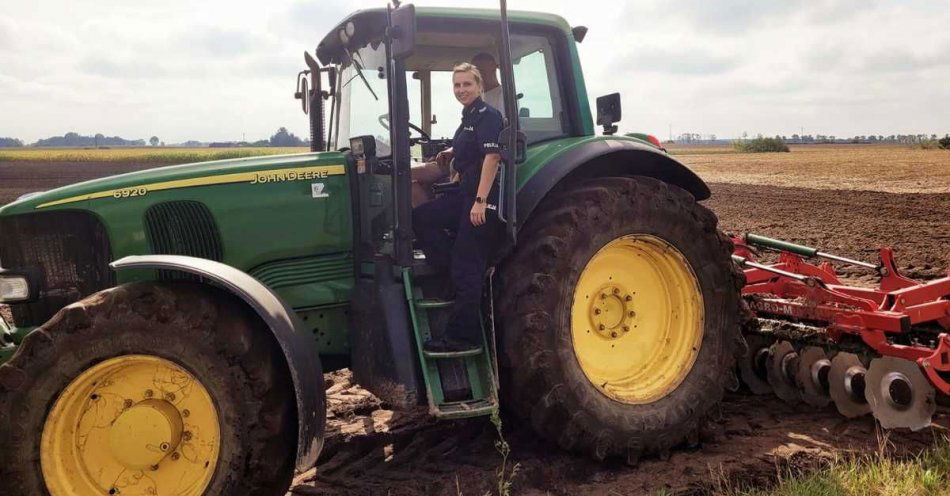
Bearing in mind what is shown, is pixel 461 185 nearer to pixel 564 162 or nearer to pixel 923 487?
pixel 564 162

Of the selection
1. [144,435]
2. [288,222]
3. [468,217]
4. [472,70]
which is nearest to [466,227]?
[468,217]

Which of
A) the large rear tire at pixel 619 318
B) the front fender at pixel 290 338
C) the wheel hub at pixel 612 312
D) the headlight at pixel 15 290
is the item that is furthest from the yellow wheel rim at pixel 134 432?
the wheel hub at pixel 612 312

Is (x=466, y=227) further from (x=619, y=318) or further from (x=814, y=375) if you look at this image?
(x=814, y=375)

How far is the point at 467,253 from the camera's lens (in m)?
3.84

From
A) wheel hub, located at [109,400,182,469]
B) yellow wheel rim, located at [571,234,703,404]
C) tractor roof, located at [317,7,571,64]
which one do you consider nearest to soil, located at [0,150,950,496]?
yellow wheel rim, located at [571,234,703,404]

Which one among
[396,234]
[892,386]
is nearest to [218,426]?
[396,234]

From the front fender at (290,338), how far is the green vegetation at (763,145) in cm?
6184

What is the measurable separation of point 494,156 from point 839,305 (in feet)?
9.28

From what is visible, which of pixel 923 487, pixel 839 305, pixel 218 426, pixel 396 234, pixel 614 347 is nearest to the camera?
pixel 218 426

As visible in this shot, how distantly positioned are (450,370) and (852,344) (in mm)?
2803

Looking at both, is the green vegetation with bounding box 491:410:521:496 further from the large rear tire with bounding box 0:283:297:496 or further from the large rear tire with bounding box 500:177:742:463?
the large rear tire with bounding box 0:283:297:496

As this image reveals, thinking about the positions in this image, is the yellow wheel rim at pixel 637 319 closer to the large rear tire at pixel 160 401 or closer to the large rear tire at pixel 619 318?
the large rear tire at pixel 619 318

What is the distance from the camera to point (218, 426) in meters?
3.25

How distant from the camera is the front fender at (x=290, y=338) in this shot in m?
3.23
